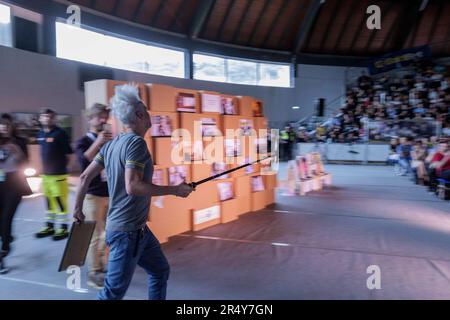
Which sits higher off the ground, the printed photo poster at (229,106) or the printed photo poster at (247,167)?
the printed photo poster at (229,106)

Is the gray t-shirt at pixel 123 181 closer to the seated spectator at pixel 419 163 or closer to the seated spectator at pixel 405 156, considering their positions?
the seated spectator at pixel 419 163

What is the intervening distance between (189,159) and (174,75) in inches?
496

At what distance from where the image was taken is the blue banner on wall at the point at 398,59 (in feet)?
66.6

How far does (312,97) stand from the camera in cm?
2195

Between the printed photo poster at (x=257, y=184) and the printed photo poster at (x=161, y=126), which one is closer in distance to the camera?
the printed photo poster at (x=161, y=126)

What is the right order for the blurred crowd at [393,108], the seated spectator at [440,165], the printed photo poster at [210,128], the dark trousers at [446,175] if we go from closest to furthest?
the printed photo poster at [210,128], the dark trousers at [446,175], the seated spectator at [440,165], the blurred crowd at [393,108]

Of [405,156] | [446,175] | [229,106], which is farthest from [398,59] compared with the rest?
[229,106]

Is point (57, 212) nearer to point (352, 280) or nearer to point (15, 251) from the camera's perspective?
point (15, 251)

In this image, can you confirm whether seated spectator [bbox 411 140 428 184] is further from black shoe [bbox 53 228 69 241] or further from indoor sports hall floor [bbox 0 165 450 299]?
black shoe [bbox 53 228 69 241]

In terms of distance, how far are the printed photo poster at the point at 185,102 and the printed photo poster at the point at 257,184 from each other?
6.45ft

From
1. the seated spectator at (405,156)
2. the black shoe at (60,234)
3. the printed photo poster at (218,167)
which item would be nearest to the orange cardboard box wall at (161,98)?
the printed photo poster at (218,167)

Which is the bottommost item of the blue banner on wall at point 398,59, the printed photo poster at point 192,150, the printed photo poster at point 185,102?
the printed photo poster at point 192,150

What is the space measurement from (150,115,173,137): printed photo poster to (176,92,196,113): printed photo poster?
1.06ft

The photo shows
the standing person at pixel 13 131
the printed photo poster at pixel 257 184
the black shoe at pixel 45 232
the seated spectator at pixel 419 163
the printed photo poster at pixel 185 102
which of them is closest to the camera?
the standing person at pixel 13 131
